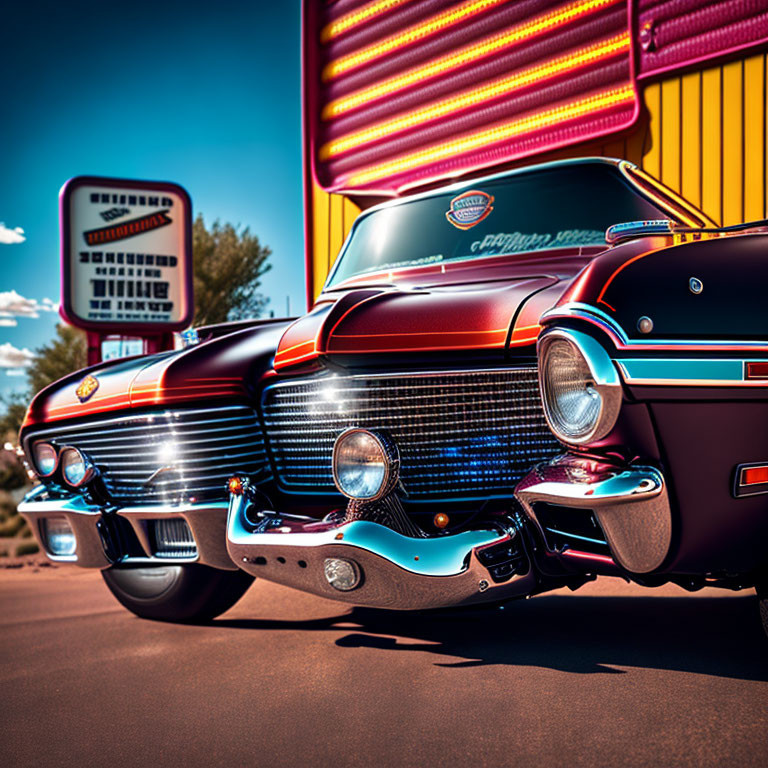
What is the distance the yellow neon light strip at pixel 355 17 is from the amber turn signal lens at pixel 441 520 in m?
5.60

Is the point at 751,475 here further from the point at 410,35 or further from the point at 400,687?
the point at 410,35

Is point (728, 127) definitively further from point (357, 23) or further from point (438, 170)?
point (357, 23)

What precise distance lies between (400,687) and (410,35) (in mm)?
5773

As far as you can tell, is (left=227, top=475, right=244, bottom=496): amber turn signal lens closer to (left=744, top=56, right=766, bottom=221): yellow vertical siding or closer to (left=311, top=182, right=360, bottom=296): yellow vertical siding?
(left=744, top=56, right=766, bottom=221): yellow vertical siding

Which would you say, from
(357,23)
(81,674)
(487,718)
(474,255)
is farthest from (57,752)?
(357,23)

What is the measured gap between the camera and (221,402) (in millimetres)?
3145

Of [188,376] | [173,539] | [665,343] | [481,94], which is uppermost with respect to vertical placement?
[481,94]

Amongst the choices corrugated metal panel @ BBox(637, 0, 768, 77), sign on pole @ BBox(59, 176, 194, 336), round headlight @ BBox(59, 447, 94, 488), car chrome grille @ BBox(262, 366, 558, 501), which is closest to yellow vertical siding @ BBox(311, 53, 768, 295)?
corrugated metal panel @ BBox(637, 0, 768, 77)

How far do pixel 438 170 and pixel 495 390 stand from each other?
14.4 ft

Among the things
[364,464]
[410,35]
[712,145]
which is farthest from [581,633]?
[410,35]

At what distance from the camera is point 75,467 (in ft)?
11.5

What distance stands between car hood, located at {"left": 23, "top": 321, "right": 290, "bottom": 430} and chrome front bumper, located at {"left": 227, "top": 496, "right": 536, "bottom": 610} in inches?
25.3

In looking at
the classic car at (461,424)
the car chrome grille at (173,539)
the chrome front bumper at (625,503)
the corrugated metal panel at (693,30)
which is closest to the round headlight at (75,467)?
the classic car at (461,424)

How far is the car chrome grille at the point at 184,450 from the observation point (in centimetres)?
316
